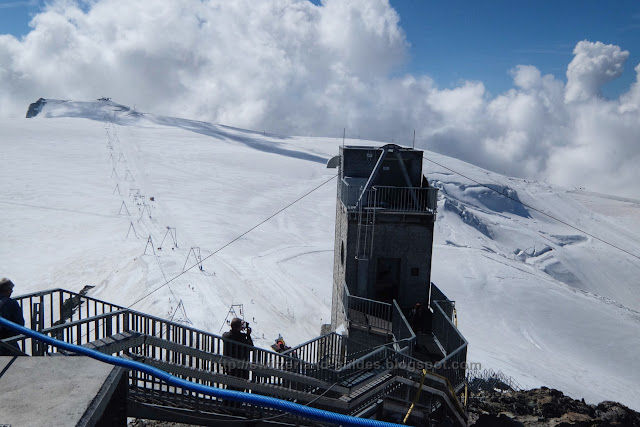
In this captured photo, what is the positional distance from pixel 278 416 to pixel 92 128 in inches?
2804

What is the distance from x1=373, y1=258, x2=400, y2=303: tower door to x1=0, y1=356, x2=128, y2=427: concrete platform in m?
12.0

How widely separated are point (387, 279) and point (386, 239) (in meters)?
1.42

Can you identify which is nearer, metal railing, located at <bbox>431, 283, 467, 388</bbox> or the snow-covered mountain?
metal railing, located at <bbox>431, 283, 467, 388</bbox>

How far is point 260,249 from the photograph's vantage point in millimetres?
35562

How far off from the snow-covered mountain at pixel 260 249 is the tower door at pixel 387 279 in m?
5.40

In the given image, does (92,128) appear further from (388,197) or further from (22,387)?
(22,387)

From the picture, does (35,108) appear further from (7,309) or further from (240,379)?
(240,379)

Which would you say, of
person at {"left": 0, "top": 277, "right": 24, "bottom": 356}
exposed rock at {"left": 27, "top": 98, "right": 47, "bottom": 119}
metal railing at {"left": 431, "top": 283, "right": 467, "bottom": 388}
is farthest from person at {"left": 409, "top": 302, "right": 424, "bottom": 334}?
exposed rock at {"left": 27, "top": 98, "right": 47, "bottom": 119}

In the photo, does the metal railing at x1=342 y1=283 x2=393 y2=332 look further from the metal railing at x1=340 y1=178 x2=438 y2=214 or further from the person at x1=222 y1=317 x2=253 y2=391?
the person at x1=222 y1=317 x2=253 y2=391

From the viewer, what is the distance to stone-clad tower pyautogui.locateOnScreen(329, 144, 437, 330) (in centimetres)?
1664

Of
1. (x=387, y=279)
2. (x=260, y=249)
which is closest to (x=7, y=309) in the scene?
(x=387, y=279)

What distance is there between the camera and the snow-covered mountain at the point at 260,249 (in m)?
23.8

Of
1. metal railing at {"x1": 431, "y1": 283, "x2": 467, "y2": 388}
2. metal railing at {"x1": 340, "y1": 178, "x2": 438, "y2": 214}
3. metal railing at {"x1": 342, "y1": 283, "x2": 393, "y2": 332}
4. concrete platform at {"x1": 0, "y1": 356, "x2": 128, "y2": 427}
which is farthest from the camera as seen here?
metal railing at {"x1": 340, "y1": 178, "x2": 438, "y2": 214}

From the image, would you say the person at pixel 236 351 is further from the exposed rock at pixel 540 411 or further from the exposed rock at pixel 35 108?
the exposed rock at pixel 35 108
